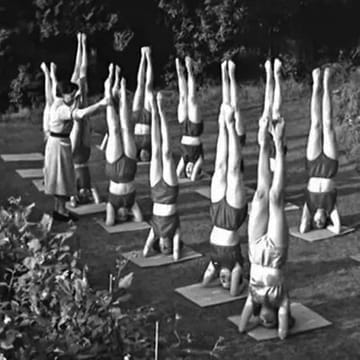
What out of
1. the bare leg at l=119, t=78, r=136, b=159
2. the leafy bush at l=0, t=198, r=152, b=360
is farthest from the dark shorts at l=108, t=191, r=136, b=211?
the leafy bush at l=0, t=198, r=152, b=360

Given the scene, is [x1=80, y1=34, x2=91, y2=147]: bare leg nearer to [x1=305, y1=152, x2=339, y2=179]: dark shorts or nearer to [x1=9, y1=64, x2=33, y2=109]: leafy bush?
[x1=305, y1=152, x2=339, y2=179]: dark shorts

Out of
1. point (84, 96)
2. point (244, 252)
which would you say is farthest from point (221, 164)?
point (84, 96)

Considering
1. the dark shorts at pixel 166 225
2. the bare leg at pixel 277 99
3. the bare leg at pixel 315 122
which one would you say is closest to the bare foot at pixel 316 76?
the bare leg at pixel 315 122

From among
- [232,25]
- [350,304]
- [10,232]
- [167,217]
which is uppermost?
[232,25]

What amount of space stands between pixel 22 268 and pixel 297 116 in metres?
9.90

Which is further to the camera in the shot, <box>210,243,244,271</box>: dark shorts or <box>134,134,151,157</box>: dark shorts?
<box>134,134,151,157</box>: dark shorts

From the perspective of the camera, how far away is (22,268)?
4.74 meters

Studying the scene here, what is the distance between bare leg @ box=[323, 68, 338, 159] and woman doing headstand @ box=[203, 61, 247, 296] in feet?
5.62

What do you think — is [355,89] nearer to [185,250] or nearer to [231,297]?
[185,250]

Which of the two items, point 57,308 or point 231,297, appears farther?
point 231,297

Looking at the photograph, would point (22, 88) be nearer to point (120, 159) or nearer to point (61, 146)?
point (61, 146)

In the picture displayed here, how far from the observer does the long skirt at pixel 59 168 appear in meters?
9.10

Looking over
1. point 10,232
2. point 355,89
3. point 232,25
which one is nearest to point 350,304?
point 10,232

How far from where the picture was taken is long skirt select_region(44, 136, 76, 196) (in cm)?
910
